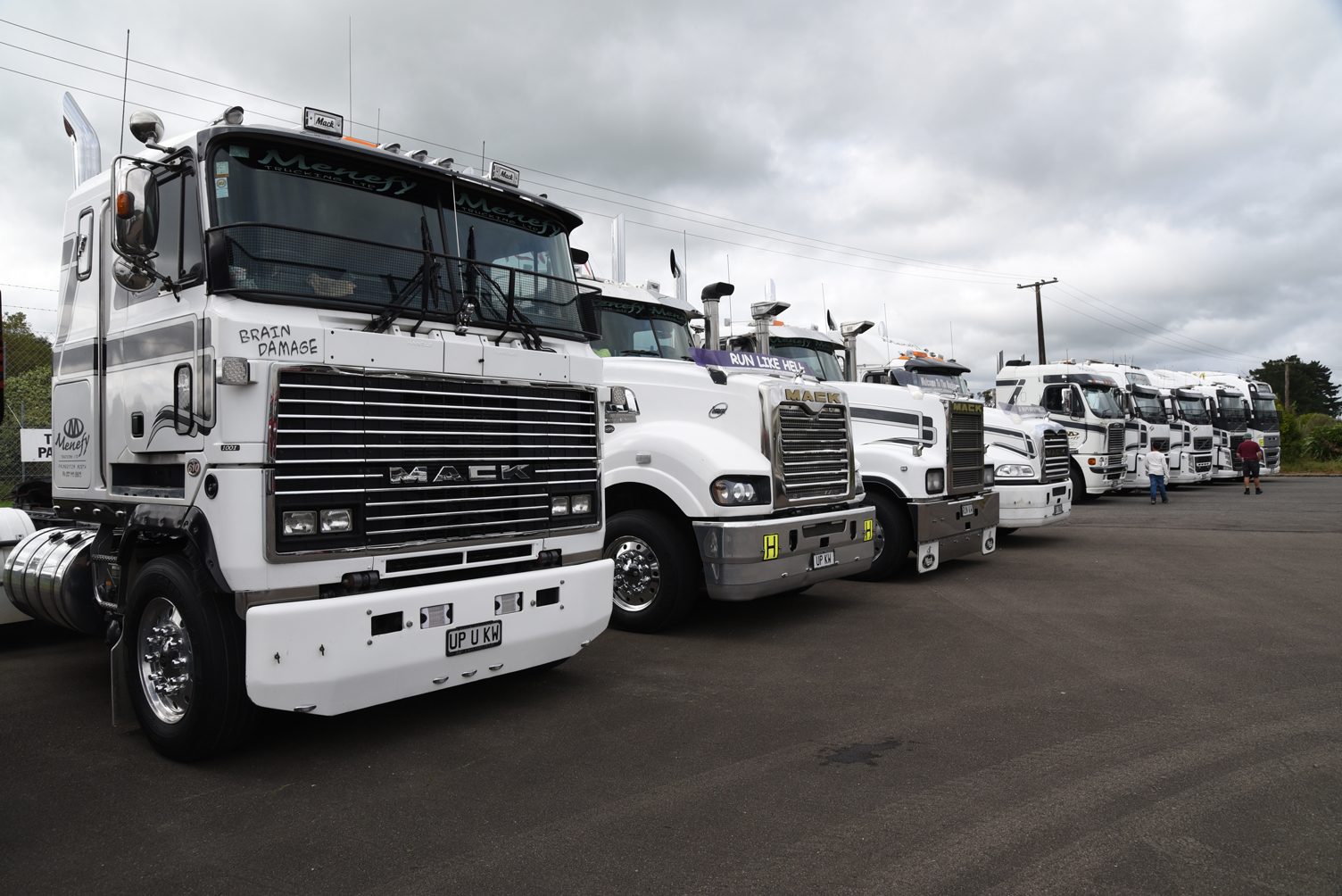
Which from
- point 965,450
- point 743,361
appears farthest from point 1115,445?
Result: point 743,361

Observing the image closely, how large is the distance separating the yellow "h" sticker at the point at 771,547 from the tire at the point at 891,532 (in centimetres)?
313

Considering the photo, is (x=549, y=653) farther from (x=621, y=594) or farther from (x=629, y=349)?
(x=629, y=349)

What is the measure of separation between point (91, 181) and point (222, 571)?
307 centimetres

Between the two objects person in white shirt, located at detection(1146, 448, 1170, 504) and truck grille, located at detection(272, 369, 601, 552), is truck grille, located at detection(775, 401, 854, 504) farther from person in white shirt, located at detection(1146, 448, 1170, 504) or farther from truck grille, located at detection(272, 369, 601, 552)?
person in white shirt, located at detection(1146, 448, 1170, 504)

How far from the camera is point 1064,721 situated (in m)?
5.16

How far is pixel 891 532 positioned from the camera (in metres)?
10.2

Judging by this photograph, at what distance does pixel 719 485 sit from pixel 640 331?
2225 millimetres

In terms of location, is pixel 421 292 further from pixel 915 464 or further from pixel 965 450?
pixel 965 450

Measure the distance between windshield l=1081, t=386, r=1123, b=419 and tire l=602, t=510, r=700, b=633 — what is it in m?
15.5

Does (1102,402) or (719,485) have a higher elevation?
(1102,402)

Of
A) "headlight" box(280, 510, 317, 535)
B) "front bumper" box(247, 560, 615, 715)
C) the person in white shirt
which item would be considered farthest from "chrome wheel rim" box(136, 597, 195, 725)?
the person in white shirt

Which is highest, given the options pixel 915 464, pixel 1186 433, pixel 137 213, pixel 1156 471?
pixel 137 213

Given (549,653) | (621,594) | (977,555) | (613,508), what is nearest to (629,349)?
(613,508)

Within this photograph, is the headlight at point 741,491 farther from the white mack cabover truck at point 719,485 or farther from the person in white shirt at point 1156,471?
the person in white shirt at point 1156,471
